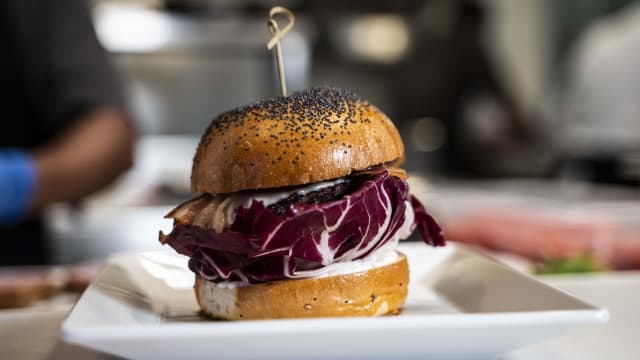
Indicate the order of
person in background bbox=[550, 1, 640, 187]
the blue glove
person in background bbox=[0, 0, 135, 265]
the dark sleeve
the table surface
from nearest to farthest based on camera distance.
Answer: the table surface
the blue glove
person in background bbox=[0, 0, 135, 265]
the dark sleeve
person in background bbox=[550, 1, 640, 187]

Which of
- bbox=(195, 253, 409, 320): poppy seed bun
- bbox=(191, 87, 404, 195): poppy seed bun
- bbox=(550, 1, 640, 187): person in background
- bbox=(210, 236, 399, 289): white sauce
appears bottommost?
bbox=(550, 1, 640, 187): person in background

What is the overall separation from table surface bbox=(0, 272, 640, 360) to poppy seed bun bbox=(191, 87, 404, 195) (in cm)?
27

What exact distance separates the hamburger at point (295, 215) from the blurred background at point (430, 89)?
1222mm

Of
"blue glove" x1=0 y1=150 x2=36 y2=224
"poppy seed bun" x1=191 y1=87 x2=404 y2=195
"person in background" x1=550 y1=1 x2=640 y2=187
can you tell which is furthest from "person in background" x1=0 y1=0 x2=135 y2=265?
"person in background" x1=550 y1=1 x2=640 y2=187

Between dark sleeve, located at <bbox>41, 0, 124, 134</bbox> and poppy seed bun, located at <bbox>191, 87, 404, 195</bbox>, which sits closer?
poppy seed bun, located at <bbox>191, 87, 404, 195</bbox>

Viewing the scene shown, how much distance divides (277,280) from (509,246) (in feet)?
3.79

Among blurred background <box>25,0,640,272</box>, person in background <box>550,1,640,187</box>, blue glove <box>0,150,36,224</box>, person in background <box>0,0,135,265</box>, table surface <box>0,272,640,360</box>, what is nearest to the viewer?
table surface <box>0,272,640,360</box>

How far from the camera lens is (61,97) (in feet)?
9.89

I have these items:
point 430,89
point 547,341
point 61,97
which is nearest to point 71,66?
point 61,97

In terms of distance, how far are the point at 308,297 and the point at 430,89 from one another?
18.5 feet

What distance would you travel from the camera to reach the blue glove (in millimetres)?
2508

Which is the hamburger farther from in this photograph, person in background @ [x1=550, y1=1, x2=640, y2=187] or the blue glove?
person in background @ [x1=550, y1=1, x2=640, y2=187]

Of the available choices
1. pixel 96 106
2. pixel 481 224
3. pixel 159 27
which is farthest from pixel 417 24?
pixel 481 224

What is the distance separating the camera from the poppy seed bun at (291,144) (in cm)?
95
